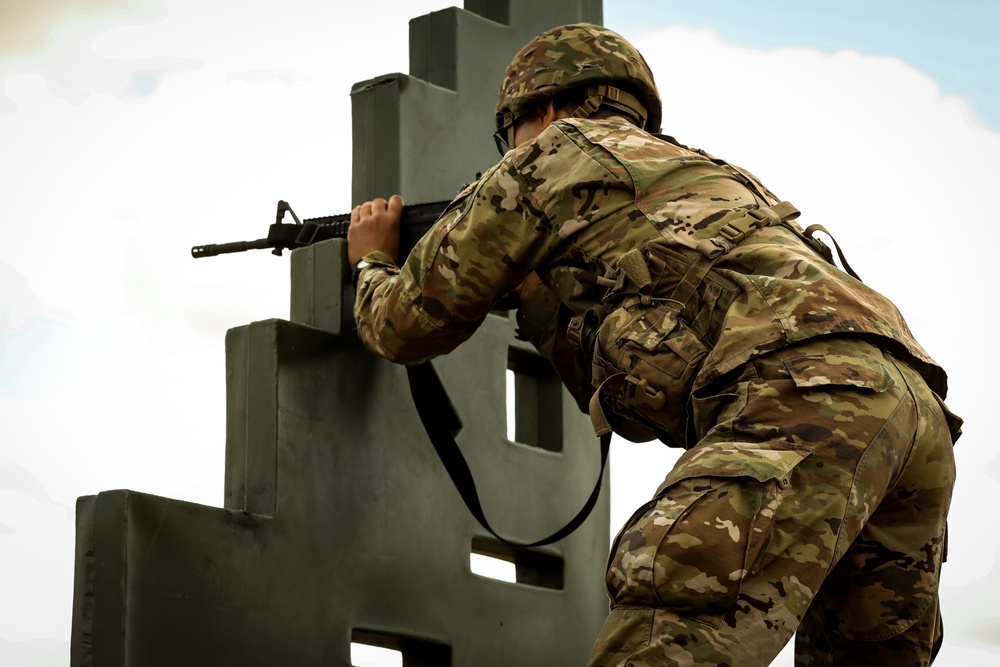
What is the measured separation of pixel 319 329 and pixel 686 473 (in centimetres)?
202

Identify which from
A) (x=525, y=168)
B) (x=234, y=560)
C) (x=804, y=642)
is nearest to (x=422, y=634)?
(x=234, y=560)

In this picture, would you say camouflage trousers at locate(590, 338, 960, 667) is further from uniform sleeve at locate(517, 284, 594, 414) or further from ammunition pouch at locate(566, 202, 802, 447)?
uniform sleeve at locate(517, 284, 594, 414)

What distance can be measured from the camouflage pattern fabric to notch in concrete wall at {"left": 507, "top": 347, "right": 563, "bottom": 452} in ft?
6.64

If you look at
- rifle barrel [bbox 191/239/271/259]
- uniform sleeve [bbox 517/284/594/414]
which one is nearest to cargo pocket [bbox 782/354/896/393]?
uniform sleeve [bbox 517/284/594/414]

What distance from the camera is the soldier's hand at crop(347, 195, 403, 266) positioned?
4.94 m

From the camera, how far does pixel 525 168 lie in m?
3.82

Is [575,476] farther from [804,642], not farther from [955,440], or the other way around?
[955,440]

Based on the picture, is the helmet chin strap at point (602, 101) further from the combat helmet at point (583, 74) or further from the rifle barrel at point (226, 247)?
the rifle barrel at point (226, 247)

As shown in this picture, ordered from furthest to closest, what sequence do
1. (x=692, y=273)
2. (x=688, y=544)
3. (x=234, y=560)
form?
(x=234, y=560) → (x=692, y=273) → (x=688, y=544)

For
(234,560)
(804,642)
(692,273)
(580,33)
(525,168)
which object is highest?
(580,33)

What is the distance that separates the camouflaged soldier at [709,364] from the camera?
3.17m

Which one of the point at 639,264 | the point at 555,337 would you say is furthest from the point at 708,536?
the point at 555,337

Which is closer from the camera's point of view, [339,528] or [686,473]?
[686,473]

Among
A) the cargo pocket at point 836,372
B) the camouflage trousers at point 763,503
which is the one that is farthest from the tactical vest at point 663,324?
the cargo pocket at point 836,372
